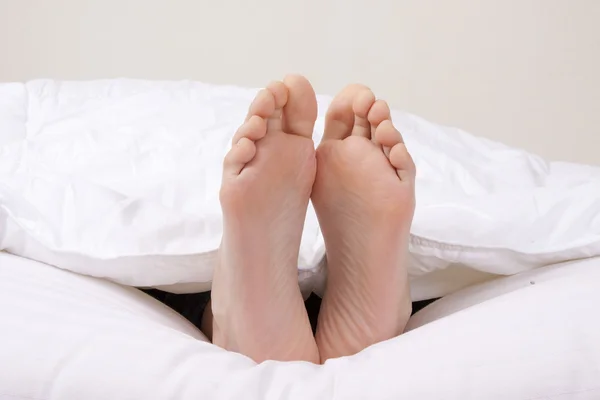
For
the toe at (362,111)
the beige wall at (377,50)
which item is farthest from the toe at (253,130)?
the beige wall at (377,50)

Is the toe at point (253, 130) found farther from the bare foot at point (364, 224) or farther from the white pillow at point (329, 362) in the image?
the white pillow at point (329, 362)

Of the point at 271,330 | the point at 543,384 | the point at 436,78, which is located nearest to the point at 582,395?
the point at 543,384

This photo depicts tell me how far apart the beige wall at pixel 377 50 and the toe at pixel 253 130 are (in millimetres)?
1129

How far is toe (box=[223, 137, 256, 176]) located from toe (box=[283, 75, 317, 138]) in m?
0.08

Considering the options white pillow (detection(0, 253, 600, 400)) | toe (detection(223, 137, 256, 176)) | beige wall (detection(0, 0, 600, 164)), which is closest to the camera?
white pillow (detection(0, 253, 600, 400))

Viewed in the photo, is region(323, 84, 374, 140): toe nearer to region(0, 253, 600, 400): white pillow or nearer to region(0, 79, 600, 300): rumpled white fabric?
region(0, 79, 600, 300): rumpled white fabric

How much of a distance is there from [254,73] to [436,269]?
1.12 m

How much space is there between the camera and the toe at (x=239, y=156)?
26.7 inches

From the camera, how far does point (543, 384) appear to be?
53 centimetres

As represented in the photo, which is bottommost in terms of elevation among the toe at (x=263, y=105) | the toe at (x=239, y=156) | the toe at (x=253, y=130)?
the toe at (x=239, y=156)

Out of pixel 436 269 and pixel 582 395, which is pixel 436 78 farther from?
pixel 582 395

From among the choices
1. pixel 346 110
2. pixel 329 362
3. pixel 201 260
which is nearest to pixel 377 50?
pixel 346 110

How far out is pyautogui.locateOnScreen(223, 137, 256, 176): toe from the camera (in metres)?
0.68

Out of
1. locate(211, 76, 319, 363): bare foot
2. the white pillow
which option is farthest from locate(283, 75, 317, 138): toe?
the white pillow
